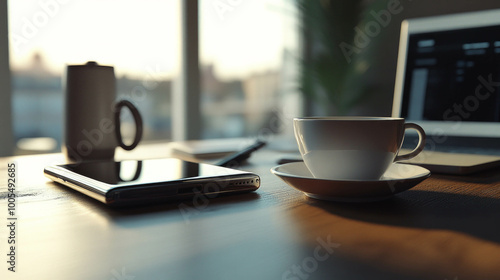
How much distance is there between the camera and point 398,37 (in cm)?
209

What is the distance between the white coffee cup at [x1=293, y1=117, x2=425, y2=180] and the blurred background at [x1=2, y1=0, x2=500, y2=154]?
139cm

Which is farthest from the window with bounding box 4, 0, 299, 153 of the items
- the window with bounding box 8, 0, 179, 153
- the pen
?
the pen

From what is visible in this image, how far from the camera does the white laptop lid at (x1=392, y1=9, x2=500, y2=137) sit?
1.09 meters

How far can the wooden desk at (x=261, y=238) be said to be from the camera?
0.89ft

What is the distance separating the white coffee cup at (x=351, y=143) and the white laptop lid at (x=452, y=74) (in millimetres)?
719

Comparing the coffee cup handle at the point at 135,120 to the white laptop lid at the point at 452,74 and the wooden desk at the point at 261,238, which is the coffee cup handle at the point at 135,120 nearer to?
the wooden desk at the point at 261,238

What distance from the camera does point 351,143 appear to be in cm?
47

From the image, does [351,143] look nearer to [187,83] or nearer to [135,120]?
[135,120]

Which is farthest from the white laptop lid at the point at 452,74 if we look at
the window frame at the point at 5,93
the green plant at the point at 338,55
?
the window frame at the point at 5,93

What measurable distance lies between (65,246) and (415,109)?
3.58ft

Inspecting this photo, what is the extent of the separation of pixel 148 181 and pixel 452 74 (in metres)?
1.01

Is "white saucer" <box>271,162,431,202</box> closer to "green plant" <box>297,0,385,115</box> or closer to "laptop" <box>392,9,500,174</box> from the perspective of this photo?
"laptop" <box>392,9,500,174</box>

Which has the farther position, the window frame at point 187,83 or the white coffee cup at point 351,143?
the window frame at point 187,83

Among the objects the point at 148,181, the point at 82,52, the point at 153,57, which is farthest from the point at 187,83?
the point at 148,181
